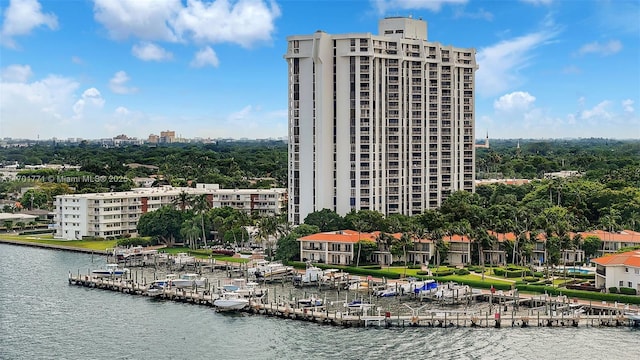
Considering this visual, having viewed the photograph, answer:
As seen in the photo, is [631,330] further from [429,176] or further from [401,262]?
[429,176]

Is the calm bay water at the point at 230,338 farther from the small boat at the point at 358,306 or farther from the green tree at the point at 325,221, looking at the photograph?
the green tree at the point at 325,221

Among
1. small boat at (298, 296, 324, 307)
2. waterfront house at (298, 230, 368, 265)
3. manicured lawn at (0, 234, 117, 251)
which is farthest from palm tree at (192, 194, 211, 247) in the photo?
small boat at (298, 296, 324, 307)

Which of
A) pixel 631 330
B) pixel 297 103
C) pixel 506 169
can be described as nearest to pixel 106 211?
pixel 297 103

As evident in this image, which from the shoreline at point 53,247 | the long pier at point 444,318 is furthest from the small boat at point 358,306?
the shoreline at point 53,247

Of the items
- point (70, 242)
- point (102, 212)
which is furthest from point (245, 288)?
point (102, 212)

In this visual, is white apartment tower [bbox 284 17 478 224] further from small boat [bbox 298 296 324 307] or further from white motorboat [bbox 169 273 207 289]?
small boat [bbox 298 296 324 307]
